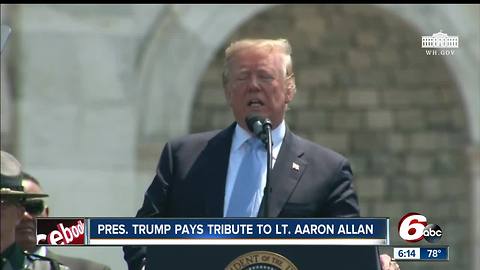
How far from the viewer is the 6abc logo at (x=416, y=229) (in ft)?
14.1

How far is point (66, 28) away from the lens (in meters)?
9.98

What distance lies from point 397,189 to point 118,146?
115 inches

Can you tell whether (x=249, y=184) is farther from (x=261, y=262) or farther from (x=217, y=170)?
(x=261, y=262)

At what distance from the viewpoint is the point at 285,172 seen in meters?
4.57

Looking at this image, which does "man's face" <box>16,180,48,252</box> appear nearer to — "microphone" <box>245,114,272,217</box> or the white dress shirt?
the white dress shirt

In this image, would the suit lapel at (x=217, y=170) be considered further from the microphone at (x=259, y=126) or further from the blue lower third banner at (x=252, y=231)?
the blue lower third banner at (x=252, y=231)

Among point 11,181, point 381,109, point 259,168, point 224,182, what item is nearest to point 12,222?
point 11,181

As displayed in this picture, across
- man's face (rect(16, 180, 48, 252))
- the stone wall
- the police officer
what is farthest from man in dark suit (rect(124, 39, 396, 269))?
the stone wall

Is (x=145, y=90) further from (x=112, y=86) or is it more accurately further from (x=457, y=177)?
(x=457, y=177)

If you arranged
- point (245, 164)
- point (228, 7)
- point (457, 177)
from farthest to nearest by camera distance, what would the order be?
point (457, 177) → point (228, 7) → point (245, 164)

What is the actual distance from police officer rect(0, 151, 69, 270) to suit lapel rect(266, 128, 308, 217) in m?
0.66

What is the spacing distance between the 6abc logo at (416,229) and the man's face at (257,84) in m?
0.55

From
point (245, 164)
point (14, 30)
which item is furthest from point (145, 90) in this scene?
point (245, 164)

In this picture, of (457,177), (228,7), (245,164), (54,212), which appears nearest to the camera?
(245,164)
